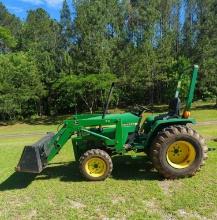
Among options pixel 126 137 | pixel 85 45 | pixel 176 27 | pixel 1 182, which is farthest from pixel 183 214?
pixel 176 27

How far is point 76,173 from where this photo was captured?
973cm

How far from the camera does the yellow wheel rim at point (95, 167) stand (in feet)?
28.9

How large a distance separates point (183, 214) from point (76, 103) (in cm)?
3308

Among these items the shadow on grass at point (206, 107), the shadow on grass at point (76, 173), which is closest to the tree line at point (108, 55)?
the shadow on grass at point (206, 107)

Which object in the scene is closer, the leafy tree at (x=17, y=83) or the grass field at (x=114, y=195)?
the grass field at (x=114, y=195)

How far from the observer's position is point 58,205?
748 cm

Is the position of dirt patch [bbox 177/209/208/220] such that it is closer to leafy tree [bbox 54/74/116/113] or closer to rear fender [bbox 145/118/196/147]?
rear fender [bbox 145/118/196/147]

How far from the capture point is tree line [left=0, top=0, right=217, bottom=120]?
35562mm

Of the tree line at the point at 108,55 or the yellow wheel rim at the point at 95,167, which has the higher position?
the tree line at the point at 108,55

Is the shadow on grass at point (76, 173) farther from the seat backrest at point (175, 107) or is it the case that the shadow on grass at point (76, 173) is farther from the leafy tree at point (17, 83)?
the leafy tree at point (17, 83)

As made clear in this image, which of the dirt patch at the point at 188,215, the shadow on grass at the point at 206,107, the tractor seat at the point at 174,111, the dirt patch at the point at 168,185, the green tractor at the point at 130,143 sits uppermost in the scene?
the tractor seat at the point at 174,111

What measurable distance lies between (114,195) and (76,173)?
85.4 inches

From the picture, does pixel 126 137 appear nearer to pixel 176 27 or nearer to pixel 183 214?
pixel 183 214

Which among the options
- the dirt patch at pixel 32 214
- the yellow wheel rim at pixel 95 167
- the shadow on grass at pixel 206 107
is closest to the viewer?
the dirt patch at pixel 32 214
